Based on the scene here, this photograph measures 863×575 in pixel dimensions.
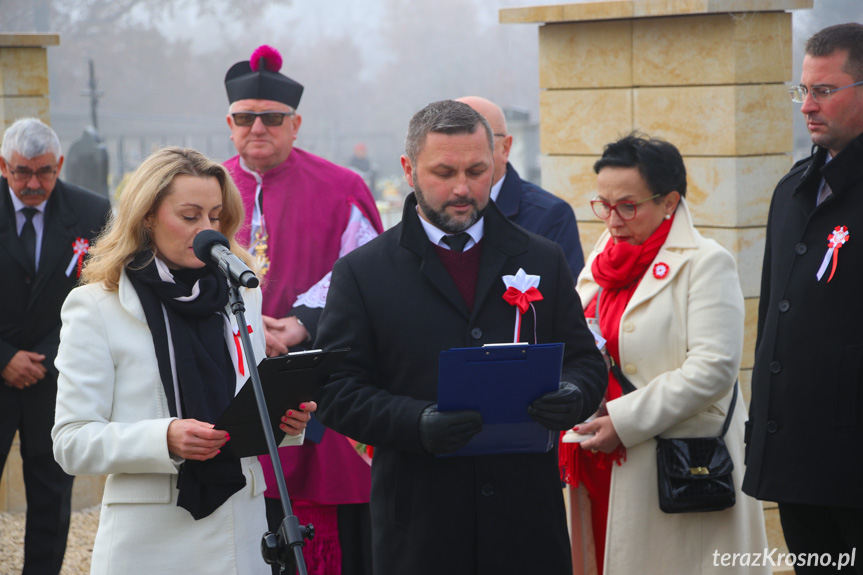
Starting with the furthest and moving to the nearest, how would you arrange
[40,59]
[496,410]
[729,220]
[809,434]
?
[40,59]
[729,220]
[809,434]
[496,410]

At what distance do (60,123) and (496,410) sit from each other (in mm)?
33563

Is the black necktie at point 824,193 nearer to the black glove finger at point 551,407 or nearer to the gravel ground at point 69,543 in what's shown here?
the black glove finger at point 551,407

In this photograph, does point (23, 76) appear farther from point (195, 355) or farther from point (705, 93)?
point (195, 355)

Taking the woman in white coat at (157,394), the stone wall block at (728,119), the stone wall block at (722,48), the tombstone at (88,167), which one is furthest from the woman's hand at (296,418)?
the tombstone at (88,167)

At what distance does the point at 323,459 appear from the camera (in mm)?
4500

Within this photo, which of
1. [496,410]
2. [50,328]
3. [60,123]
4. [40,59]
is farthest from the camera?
[60,123]

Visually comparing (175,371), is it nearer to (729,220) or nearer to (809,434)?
(809,434)

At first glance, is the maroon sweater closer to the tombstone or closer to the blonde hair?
the blonde hair

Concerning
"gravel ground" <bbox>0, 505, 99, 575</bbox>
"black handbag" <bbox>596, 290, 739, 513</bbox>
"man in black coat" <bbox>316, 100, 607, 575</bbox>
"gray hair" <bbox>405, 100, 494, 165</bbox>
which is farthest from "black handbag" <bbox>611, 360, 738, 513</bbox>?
"gravel ground" <bbox>0, 505, 99, 575</bbox>

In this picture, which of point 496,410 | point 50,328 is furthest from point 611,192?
point 50,328

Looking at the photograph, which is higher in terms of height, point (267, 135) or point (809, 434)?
point (267, 135)

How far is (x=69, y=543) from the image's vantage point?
6430mm

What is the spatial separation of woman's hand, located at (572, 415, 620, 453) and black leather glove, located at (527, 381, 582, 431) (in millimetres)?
1011

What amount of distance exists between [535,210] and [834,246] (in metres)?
1.43
